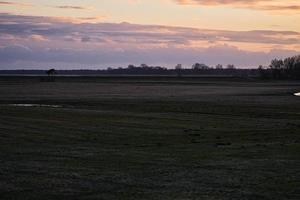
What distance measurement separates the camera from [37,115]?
115ft

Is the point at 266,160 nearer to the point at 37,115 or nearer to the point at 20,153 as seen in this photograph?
the point at 20,153

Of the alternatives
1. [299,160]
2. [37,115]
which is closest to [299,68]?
[37,115]

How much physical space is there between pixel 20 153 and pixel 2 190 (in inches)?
238

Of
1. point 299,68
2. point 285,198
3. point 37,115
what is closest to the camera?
point 285,198

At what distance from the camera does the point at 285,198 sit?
1185 centimetres

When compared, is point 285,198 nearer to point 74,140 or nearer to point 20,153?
point 20,153

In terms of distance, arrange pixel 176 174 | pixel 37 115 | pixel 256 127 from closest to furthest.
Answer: pixel 176 174
pixel 256 127
pixel 37 115

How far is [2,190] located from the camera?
12.5 metres

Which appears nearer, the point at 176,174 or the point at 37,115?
the point at 176,174

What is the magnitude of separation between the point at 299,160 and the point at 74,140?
29.7 feet

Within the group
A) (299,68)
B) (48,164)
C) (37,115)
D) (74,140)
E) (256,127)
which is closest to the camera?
(48,164)

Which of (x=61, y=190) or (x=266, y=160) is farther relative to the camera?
(x=266, y=160)

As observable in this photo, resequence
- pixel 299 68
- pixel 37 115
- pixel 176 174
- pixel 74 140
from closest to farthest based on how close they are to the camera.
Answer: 1. pixel 176 174
2. pixel 74 140
3. pixel 37 115
4. pixel 299 68

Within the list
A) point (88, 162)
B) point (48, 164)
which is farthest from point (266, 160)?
point (48, 164)
